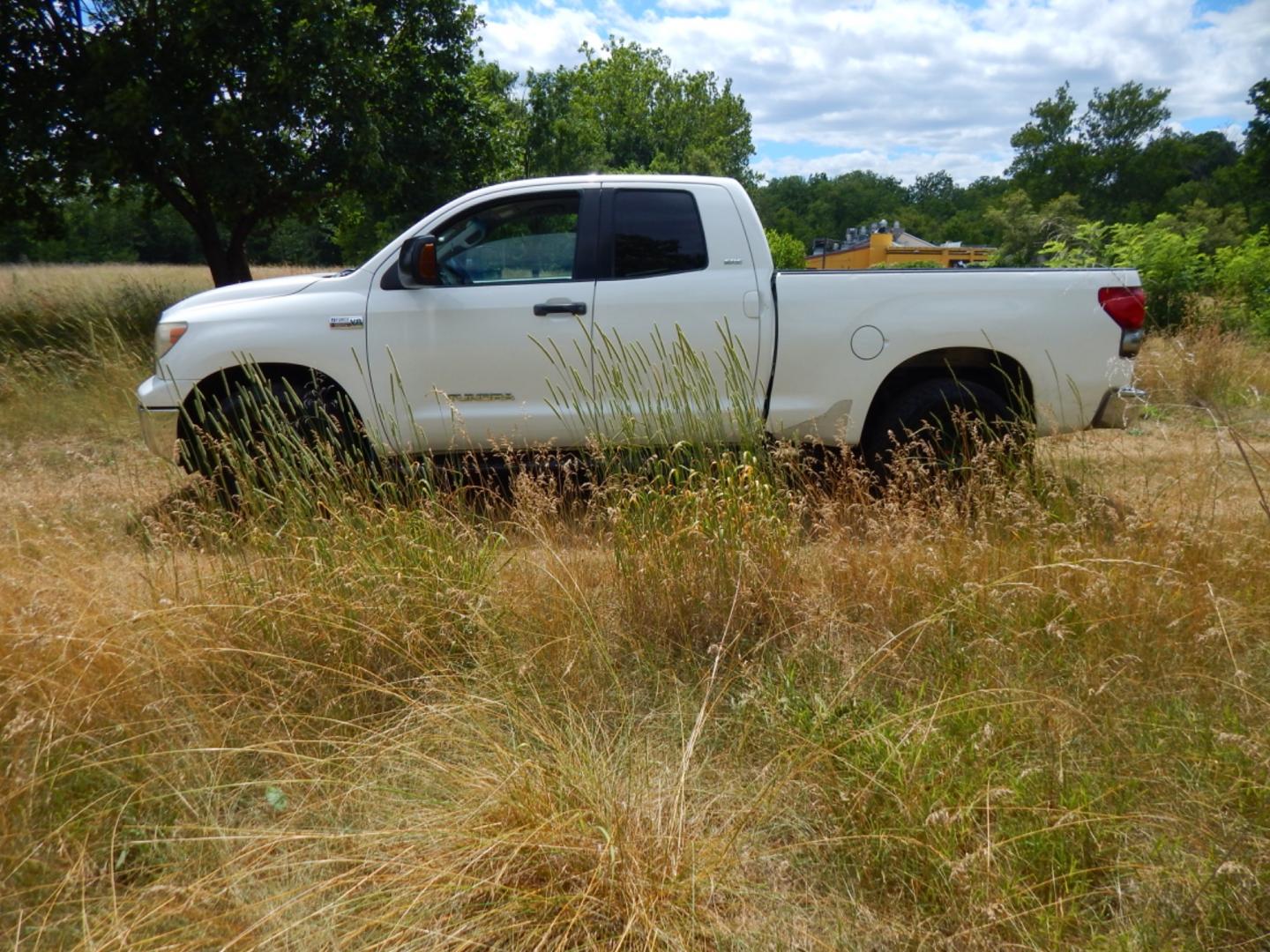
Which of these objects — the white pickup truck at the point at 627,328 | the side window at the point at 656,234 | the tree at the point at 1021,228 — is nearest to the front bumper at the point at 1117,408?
the white pickup truck at the point at 627,328

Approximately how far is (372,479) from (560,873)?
2.27 meters

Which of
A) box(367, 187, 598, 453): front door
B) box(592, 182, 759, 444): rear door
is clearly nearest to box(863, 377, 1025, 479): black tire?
box(592, 182, 759, 444): rear door

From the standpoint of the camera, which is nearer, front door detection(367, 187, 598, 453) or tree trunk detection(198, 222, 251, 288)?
front door detection(367, 187, 598, 453)

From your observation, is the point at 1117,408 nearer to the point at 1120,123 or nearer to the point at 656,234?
the point at 656,234

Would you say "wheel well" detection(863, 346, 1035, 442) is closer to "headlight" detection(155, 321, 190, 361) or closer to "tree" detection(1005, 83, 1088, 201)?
"headlight" detection(155, 321, 190, 361)

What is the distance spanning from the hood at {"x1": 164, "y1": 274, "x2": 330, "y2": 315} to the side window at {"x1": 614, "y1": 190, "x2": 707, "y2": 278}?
183 cm

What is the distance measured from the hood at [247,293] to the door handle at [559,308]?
139cm

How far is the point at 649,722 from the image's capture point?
10.3 ft

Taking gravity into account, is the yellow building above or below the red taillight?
above

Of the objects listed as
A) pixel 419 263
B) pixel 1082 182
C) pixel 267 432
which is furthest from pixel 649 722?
pixel 1082 182

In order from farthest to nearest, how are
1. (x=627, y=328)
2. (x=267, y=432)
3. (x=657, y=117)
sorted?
1. (x=657, y=117)
2. (x=627, y=328)
3. (x=267, y=432)

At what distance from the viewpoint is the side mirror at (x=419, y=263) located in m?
5.38

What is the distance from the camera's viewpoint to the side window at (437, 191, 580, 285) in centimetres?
562

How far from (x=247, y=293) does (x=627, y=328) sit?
228 cm
